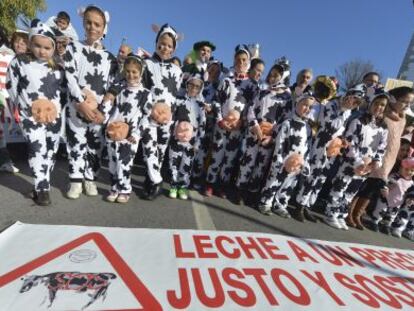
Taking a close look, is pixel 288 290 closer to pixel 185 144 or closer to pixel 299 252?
pixel 299 252

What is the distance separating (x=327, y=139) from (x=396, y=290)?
2001mm

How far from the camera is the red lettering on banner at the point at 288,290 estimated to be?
2.03 meters

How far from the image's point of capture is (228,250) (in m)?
2.54

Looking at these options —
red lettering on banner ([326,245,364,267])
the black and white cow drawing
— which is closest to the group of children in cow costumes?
red lettering on banner ([326,245,364,267])

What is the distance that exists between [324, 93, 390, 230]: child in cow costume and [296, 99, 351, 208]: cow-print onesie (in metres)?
0.16

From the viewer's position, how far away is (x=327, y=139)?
3916 mm

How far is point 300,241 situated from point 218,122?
5.90ft

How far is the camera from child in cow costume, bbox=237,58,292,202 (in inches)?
153

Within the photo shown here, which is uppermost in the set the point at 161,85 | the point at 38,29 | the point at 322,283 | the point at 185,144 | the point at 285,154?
the point at 38,29

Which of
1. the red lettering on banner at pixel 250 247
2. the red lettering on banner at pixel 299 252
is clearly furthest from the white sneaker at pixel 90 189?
the red lettering on banner at pixel 299 252

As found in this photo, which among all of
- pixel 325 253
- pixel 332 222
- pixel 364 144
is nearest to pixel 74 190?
pixel 325 253

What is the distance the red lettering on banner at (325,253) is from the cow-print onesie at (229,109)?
64.0 inches

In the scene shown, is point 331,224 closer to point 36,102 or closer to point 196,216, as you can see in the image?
point 196,216

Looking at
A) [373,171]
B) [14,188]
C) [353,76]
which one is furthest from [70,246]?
[353,76]
